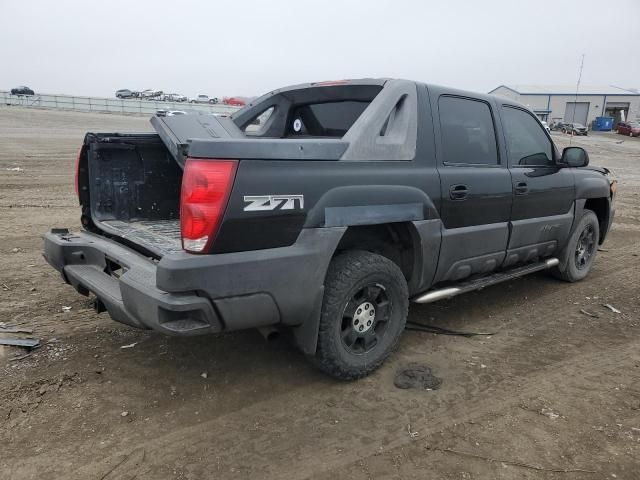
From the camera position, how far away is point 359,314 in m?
3.35

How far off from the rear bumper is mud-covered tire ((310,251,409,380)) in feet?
0.57

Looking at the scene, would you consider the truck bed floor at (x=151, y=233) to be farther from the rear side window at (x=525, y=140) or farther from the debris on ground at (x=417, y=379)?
the rear side window at (x=525, y=140)

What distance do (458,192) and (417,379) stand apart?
4.51 ft

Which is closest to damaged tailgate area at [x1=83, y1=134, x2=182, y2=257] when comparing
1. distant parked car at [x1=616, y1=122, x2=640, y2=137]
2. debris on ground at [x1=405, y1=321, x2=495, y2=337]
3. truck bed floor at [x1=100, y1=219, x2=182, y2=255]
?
truck bed floor at [x1=100, y1=219, x2=182, y2=255]

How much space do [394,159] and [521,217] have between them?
1697 millimetres

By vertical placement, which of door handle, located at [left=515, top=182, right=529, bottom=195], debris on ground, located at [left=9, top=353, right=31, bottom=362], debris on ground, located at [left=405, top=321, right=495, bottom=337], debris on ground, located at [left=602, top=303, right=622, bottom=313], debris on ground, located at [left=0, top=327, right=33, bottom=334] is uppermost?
door handle, located at [left=515, top=182, right=529, bottom=195]

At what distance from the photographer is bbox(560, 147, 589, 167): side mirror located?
187 inches

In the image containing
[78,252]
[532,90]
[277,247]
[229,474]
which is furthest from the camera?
[532,90]

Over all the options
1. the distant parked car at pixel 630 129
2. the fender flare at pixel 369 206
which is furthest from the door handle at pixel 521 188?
the distant parked car at pixel 630 129

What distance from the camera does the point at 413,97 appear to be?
11.7ft

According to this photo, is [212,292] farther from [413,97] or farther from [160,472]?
[413,97]

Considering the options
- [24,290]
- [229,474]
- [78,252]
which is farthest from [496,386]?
[24,290]

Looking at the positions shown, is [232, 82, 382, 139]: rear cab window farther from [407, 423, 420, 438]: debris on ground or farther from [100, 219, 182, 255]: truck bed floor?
[407, 423, 420, 438]: debris on ground

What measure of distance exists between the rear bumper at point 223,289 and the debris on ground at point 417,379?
873 mm
